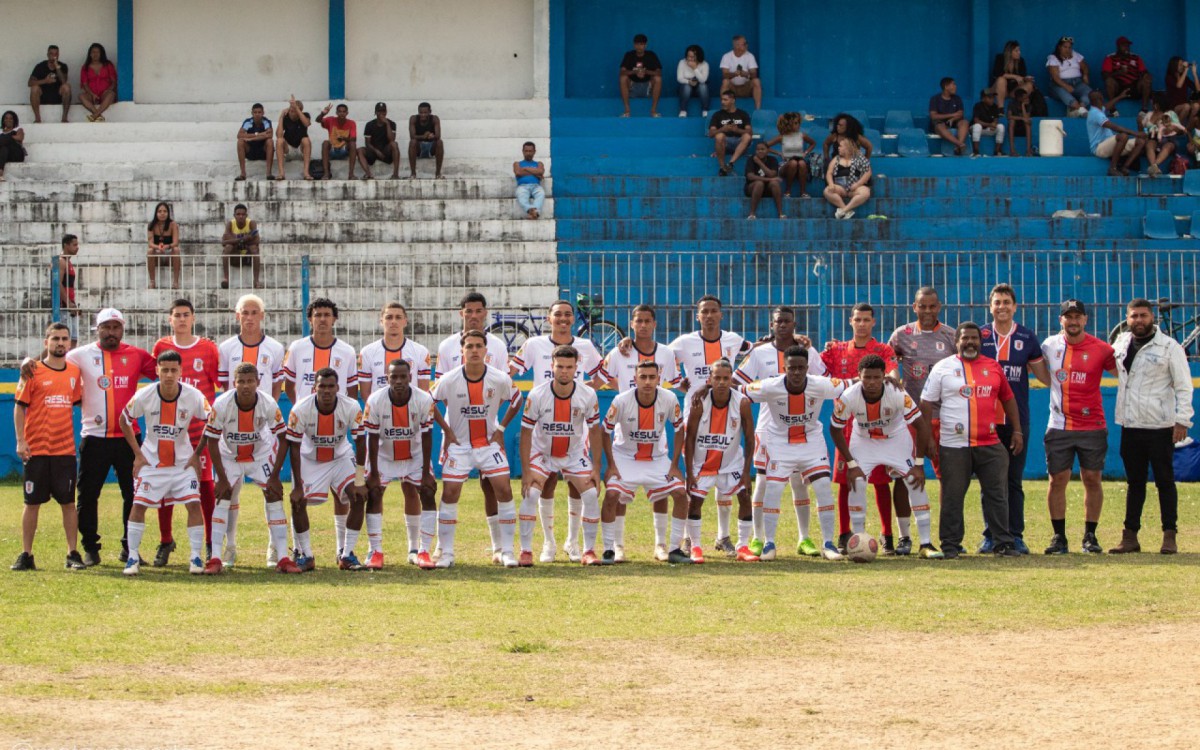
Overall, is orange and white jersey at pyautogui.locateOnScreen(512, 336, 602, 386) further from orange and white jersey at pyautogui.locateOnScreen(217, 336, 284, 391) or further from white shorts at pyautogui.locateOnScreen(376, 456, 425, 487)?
orange and white jersey at pyautogui.locateOnScreen(217, 336, 284, 391)

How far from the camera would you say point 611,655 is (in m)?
9.94

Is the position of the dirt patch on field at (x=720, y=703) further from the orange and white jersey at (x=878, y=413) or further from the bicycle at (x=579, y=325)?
the bicycle at (x=579, y=325)

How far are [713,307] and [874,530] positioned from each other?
10.1 feet

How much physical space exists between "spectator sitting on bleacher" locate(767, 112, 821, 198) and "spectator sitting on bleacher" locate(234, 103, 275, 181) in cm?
868

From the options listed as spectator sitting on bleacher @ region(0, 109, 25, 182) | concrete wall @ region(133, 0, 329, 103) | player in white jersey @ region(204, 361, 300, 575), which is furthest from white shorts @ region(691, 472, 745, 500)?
concrete wall @ region(133, 0, 329, 103)

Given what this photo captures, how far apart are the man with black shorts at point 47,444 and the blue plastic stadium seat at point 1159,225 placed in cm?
1890

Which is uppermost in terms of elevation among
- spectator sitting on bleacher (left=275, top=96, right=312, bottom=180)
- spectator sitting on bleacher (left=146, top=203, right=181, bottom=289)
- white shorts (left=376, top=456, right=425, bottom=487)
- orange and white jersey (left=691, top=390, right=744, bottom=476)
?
spectator sitting on bleacher (left=275, top=96, right=312, bottom=180)

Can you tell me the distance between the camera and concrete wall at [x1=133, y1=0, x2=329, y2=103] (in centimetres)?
3281

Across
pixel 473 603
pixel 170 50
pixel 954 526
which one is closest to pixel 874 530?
pixel 954 526

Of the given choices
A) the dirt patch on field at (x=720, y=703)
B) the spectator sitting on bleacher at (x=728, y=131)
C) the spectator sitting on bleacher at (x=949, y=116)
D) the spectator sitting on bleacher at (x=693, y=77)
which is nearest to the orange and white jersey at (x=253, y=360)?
the dirt patch on field at (x=720, y=703)

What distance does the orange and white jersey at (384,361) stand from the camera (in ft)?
51.5

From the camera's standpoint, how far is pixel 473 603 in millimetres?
11992

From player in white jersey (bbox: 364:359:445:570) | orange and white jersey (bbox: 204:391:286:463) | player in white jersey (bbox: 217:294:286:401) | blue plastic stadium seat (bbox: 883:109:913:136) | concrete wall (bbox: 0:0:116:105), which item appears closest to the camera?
orange and white jersey (bbox: 204:391:286:463)

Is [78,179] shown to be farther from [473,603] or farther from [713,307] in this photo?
[473,603]
